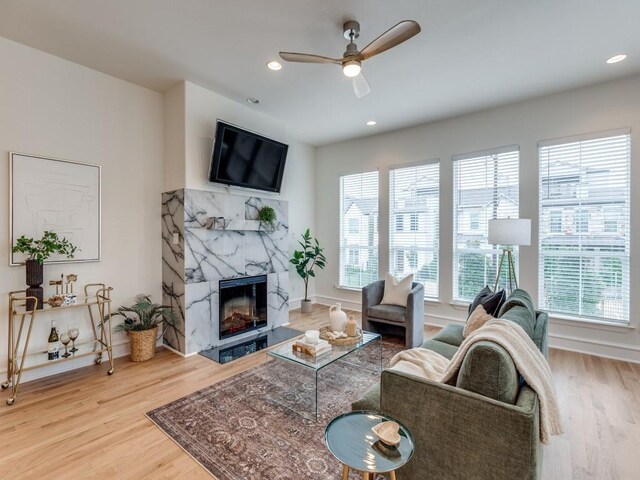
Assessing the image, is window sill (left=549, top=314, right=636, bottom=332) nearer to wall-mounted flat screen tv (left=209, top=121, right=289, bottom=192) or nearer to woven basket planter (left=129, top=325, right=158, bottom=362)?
wall-mounted flat screen tv (left=209, top=121, right=289, bottom=192)

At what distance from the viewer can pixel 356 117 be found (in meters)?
4.69

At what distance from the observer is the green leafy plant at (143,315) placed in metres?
3.48

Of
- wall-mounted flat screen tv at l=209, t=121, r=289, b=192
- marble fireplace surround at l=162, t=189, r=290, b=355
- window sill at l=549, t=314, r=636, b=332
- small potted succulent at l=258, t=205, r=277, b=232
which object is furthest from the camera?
small potted succulent at l=258, t=205, r=277, b=232

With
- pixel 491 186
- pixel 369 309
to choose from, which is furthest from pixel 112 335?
pixel 491 186

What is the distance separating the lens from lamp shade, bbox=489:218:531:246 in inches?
134

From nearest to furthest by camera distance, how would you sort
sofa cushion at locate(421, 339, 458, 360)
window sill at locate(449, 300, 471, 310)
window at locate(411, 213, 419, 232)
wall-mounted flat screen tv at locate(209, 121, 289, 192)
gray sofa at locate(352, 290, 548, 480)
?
1. gray sofa at locate(352, 290, 548, 480)
2. sofa cushion at locate(421, 339, 458, 360)
3. wall-mounted flat screen tv at locate(209, 121, 289, 192)
4. window sill at locate(449, 300, 471, 310)
5. window at locate(411, 213, 419, 232)

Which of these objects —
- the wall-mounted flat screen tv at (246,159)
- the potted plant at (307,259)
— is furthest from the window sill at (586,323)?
the wall-mounted flat screen tv at (246,159)

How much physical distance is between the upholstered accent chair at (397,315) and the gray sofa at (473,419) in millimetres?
2167

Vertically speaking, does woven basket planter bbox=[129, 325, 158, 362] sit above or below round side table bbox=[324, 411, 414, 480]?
below

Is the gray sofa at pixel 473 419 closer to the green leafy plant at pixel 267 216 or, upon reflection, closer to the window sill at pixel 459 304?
the green leafy plant at pixel 267 216

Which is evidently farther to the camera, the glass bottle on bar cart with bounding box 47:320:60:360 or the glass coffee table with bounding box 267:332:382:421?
the glass bottle on bar cart with bounding box 47:320:60:360

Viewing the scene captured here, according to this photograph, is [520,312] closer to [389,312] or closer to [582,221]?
[389,312]

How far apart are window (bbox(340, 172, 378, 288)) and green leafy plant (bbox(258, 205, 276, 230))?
1.88 metres

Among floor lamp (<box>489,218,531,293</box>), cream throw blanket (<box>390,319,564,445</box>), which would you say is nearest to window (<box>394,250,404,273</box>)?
floor lamp (<box>489,218,531,293</box>)
